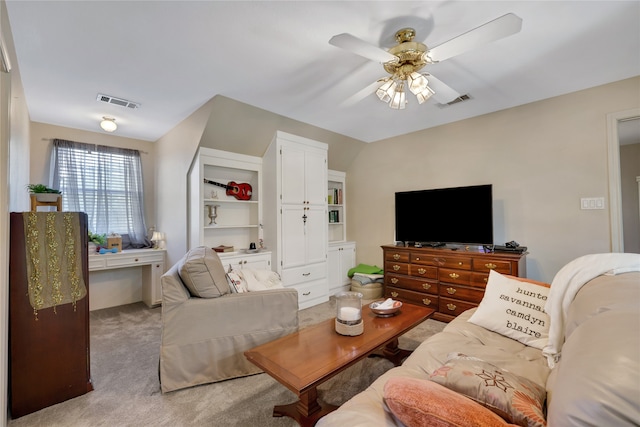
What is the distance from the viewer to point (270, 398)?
1.85m

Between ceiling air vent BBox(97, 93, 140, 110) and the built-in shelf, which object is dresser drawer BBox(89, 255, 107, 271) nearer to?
the built-in shelf

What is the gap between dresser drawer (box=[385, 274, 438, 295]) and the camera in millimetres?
3270

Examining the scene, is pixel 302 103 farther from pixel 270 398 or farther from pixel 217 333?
pixel 270 398

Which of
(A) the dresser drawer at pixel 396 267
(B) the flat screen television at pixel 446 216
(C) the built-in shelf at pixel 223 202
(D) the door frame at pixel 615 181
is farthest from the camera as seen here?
(A) the dresser drawer at pixel 396 267

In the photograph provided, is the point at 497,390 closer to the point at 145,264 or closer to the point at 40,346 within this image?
the point at 40,346

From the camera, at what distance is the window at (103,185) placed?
3.61m

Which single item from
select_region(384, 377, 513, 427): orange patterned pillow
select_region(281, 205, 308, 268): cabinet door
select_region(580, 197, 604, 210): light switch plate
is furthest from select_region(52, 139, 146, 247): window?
select_region(580, 197, 604, 210): light switch plate

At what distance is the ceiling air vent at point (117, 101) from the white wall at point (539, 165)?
3.52m

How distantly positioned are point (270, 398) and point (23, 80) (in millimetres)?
3416

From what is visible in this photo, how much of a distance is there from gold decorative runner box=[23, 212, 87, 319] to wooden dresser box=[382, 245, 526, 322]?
3.08 meters

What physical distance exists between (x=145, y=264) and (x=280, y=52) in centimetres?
331

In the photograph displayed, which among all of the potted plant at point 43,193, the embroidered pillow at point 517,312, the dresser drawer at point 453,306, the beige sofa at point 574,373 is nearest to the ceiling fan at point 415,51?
the beige sofa at point 574,373

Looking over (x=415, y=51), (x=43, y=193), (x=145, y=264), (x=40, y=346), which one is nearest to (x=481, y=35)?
(x=415, y=51)

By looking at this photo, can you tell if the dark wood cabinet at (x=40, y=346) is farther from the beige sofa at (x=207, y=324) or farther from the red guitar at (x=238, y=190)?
the red guitar at (x=238, y=190)
